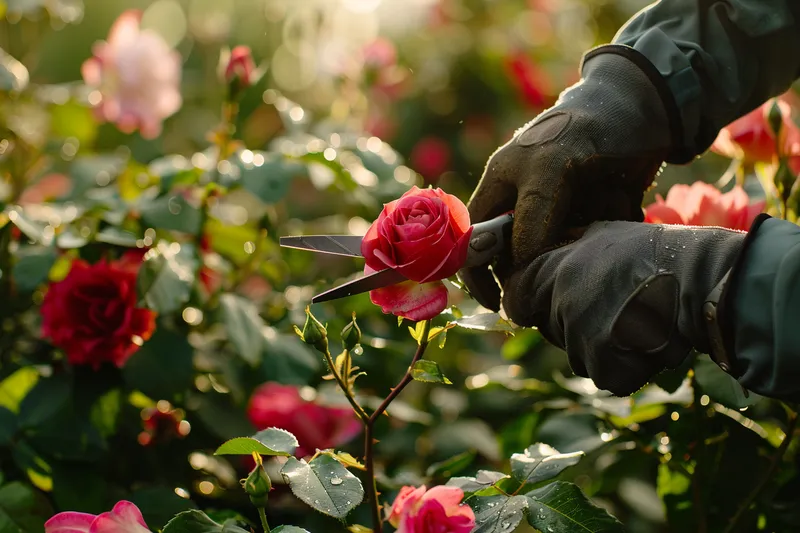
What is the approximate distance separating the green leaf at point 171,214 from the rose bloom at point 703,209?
67cm

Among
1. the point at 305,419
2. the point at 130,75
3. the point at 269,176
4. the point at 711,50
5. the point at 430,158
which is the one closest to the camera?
the point at 711,50

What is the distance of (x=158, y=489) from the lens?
3.91 ft

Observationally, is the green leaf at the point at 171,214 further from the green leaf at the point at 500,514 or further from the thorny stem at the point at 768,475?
the thorny stem at the point at 768,475

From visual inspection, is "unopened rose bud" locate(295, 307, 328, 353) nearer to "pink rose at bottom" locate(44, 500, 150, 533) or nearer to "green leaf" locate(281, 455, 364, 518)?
"green leaf" locate(281, 455, 364, 518)

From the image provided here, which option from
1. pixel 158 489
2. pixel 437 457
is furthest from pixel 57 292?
pixel 437 457

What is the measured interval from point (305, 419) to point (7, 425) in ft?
1.52

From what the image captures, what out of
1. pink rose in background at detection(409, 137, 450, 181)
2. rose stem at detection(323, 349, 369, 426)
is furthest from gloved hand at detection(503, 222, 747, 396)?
pink rose in background at detection(409, 137, 450, 181)

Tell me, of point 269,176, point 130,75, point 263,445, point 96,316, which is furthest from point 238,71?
point 263,445

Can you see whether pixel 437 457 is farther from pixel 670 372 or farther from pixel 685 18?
pixel 685 18

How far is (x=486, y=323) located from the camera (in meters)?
0.96

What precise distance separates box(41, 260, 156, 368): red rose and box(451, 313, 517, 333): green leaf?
56 cm

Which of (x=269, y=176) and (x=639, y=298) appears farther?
(x=269, y=176)

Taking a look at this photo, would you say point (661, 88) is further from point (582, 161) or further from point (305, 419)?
point (305, 419)

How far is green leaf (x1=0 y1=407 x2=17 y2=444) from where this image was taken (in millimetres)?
1215
